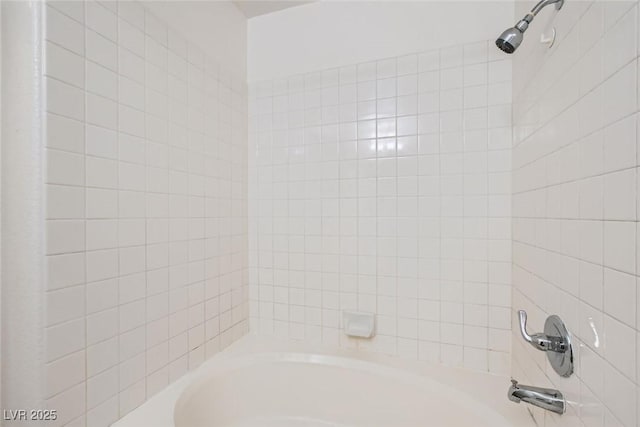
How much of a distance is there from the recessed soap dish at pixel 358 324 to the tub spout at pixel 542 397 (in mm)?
694

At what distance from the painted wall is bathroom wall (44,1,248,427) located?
0.26 metres

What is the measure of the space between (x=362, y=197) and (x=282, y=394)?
1041 mm

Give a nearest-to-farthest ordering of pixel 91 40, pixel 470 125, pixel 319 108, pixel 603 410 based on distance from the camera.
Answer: pixel 603 410 → pixel 91 40 → pixel 470 125 → pixel 319 108

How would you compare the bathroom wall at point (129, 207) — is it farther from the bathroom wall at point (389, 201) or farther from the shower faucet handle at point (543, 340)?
the shower faucet handle at point (543, 340)

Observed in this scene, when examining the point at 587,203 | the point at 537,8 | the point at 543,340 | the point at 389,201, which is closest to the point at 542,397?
the point at 543,340

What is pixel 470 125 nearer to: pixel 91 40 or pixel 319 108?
pixel 319 108

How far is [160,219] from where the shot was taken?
1.18 meters

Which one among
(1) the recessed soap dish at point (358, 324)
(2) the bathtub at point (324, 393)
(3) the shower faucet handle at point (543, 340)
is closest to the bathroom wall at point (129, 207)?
(2) the bathtub at point (324, 393)

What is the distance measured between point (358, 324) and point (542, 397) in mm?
809

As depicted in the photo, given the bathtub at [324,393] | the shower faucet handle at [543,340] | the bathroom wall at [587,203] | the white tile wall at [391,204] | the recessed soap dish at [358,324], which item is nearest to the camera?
the bathroom wall at [587,203]

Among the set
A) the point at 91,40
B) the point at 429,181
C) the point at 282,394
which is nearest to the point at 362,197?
the point at 429,181

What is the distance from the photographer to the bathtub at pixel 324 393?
46.4 inches

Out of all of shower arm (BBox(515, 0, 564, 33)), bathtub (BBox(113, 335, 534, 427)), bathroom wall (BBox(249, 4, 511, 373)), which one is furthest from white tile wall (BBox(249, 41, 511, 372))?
shower arm (BBox(515, 0, 564, 33))

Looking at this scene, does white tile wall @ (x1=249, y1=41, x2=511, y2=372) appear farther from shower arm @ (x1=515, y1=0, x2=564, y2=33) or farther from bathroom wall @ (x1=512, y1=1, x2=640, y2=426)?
shower arm @ (x1=515, y1=0, x2=564, y2=33)
